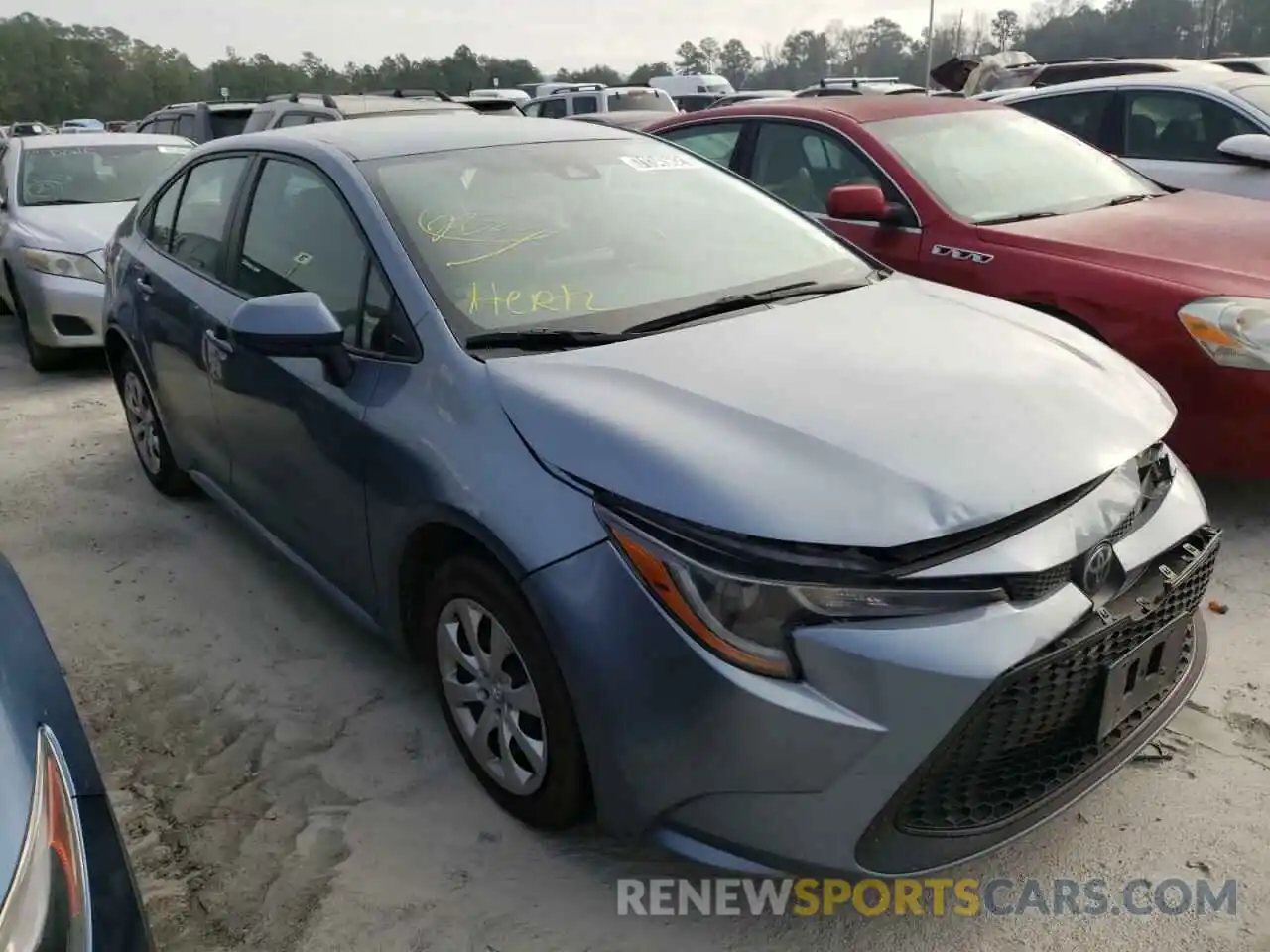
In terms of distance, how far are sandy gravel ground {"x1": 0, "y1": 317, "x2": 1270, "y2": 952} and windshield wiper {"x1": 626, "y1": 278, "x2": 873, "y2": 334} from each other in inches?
49.0

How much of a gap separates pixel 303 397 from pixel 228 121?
35.6ft

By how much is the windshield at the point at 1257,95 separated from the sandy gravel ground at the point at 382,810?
3.60m

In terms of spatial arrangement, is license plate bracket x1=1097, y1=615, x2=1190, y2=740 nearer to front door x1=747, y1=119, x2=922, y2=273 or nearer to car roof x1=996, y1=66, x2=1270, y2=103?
front door x1=747, y1=119, x2=922, y2=273

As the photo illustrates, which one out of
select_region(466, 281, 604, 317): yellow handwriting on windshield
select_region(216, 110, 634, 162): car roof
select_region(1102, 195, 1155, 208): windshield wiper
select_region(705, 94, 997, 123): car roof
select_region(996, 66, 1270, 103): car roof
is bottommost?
select_region(466, 281, 604, 317): yellow handwriting on windshield

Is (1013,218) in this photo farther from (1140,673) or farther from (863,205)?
(1140,673)

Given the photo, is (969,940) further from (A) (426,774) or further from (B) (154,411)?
(B) (154,411)

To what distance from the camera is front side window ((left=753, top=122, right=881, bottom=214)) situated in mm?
4812

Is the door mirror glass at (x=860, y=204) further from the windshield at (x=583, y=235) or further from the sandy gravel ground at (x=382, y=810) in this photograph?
the sandy gravel ground at (x=382, y=810)

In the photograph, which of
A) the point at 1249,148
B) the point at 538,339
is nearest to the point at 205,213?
the point at 538,339

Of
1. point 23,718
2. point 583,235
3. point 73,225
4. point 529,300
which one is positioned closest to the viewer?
point 23,718

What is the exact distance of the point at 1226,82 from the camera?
6496mm

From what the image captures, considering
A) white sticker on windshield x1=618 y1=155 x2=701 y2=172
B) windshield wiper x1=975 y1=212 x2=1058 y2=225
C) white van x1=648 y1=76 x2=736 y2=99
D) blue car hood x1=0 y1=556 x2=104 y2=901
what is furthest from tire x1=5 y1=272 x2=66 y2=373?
white van x1=648 y1=76 x2=736 y2=99

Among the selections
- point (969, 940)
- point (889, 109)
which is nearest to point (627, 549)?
point (969, 940)

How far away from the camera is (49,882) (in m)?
1.40
